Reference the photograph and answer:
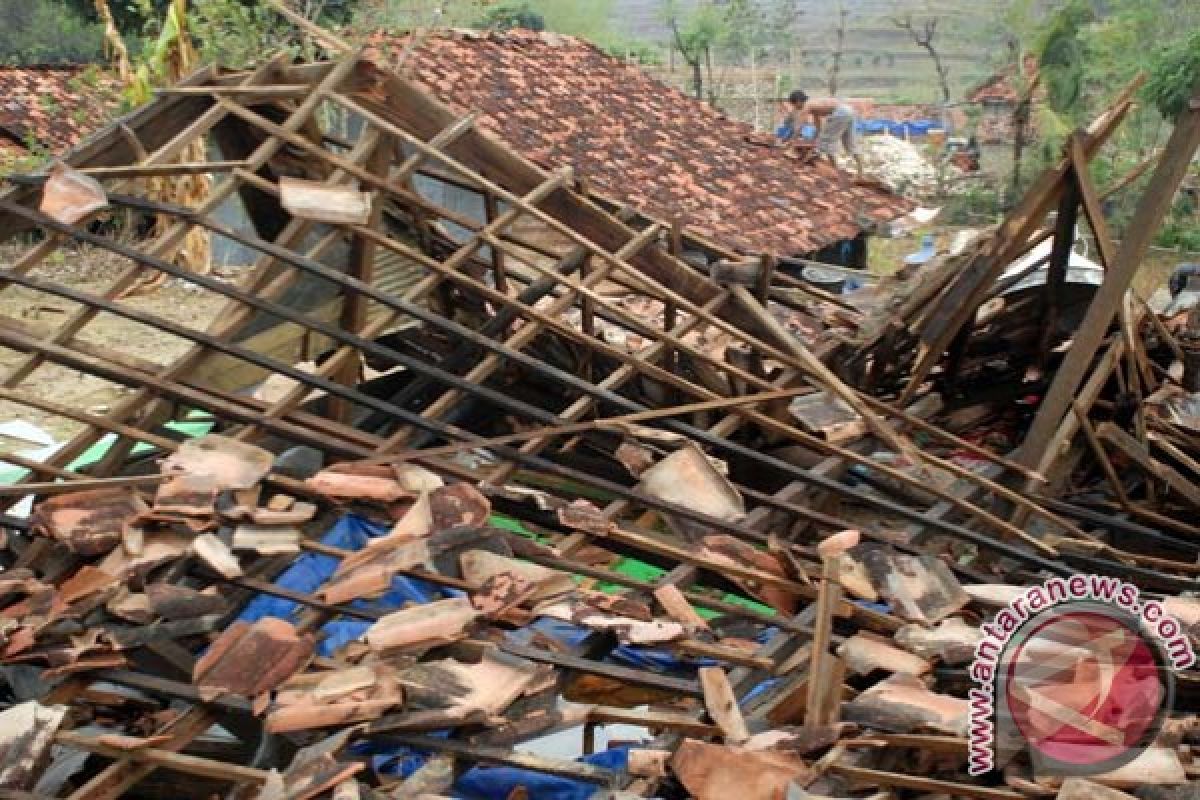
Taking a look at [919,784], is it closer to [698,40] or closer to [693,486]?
[693,486]

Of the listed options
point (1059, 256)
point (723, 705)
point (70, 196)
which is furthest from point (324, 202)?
point (1059, 256)

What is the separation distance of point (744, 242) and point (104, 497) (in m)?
12.3

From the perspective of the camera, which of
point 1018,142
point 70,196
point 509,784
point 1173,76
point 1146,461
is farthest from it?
point 1018,142

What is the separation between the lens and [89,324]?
11.1 metres

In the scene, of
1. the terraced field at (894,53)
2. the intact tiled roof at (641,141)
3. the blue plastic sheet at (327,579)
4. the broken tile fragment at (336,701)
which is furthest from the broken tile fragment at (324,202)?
the terraced field at (894,53)

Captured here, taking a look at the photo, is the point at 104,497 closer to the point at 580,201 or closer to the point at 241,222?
the point at 580,201

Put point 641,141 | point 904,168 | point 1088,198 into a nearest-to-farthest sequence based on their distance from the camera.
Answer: point 1088,198 → point 641,141 → point 904,168

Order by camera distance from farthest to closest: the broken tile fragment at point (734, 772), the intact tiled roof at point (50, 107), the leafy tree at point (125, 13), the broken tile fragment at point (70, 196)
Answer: the leafy tree at point (125, 13), the intact tiled roof at point (50, 107), the broken tile fragment at point (70, 196), the broken tile fragment at point (734, 772)

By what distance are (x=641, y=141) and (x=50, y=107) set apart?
9708 mm

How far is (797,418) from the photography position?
4.68m

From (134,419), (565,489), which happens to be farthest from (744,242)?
(134,419)

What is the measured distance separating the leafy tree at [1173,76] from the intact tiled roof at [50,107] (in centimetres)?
1980

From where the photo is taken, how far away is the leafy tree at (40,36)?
107 feet

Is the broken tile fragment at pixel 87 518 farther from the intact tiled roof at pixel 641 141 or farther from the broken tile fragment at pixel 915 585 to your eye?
the intact tiled roof at pixel 641 141
